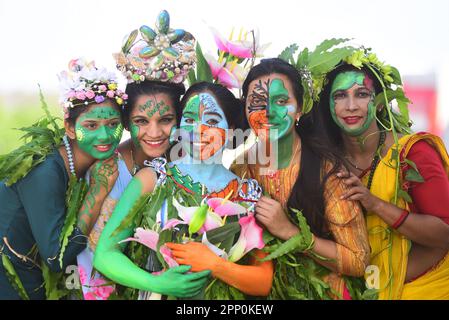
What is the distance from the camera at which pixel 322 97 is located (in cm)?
322

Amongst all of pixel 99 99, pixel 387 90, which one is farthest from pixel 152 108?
pixel 387 90

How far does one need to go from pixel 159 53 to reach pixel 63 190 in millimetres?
884

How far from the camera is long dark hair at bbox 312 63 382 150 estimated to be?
3.18 meters

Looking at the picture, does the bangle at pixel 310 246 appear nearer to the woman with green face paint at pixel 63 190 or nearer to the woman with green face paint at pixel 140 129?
the woman with green face paint at pixel 140 129

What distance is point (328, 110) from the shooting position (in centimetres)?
323

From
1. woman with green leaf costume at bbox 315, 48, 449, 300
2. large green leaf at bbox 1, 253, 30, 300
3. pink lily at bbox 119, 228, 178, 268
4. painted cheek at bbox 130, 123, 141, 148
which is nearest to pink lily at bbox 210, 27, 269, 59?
woman with green leaf costume at bbox 315, 48, 449, 300

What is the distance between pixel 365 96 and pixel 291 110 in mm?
438

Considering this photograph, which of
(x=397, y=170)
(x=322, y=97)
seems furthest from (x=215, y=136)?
(x=397, y=170)

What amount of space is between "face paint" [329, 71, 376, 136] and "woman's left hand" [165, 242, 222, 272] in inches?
40.0

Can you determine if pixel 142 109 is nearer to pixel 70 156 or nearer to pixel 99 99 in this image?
pixel 99 99

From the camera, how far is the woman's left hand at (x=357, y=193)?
2.95 metres

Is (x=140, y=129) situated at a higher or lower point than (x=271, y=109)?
lower

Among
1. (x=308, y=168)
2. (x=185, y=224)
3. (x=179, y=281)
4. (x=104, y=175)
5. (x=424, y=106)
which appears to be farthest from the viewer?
(x=424, y=106)
